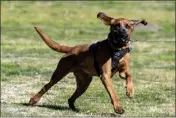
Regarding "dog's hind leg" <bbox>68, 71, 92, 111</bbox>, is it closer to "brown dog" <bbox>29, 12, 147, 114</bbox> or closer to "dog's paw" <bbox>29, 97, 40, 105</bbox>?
"brown dog" <bbox>29, 12, 147, 114</bbox>

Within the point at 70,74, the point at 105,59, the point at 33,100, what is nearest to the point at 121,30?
the point at 105,59

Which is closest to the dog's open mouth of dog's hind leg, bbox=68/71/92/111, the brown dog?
the brown dog

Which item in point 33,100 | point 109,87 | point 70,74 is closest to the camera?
point 109,87

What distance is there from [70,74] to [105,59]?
24.2ft

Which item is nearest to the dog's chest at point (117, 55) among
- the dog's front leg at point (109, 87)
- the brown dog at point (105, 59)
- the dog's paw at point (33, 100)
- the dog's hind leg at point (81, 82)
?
the brown dog at point (105, 59)

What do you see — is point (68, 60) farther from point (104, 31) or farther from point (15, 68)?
point (104, 31)

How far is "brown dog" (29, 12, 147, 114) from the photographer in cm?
1014

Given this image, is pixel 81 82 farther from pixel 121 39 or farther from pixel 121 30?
pixel 121 30

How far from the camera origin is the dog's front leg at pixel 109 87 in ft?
32.7

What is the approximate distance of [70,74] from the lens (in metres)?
17.9

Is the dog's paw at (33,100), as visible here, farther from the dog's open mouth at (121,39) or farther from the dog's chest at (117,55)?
the dog's open mouth at (121,39)

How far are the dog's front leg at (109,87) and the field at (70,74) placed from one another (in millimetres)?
1166

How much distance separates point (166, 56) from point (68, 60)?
1304 cm

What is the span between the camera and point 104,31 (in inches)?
1469
